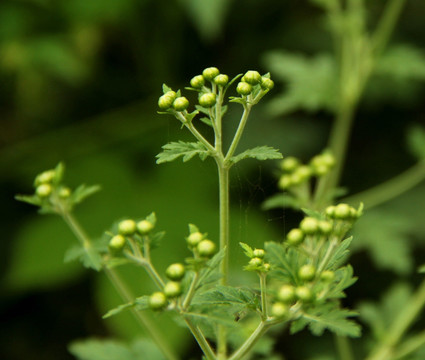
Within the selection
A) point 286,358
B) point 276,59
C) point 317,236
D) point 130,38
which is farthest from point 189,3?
point 317,236

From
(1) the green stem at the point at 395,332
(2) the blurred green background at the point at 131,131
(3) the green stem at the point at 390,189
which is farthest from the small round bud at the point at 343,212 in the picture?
(2) the blurred green background at the point at 131,131

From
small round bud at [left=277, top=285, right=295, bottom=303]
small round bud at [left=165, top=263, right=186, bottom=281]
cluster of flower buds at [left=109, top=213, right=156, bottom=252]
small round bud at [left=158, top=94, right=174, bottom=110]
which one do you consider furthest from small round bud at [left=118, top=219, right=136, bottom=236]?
small round bud at [left=277, top=285, right=295, bottom=303]

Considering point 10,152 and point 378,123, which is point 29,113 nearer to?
point 10,152

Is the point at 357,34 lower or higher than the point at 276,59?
lower

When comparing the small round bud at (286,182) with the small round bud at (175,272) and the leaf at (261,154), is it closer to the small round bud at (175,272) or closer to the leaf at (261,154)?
the leaf at (261,154)

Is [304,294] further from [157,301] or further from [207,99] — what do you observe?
[207,99]

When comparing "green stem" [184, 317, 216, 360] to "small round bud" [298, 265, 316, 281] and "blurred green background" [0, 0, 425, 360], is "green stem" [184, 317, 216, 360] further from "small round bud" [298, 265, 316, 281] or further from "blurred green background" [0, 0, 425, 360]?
"blurred green background" [0, 0, 425, 360]
